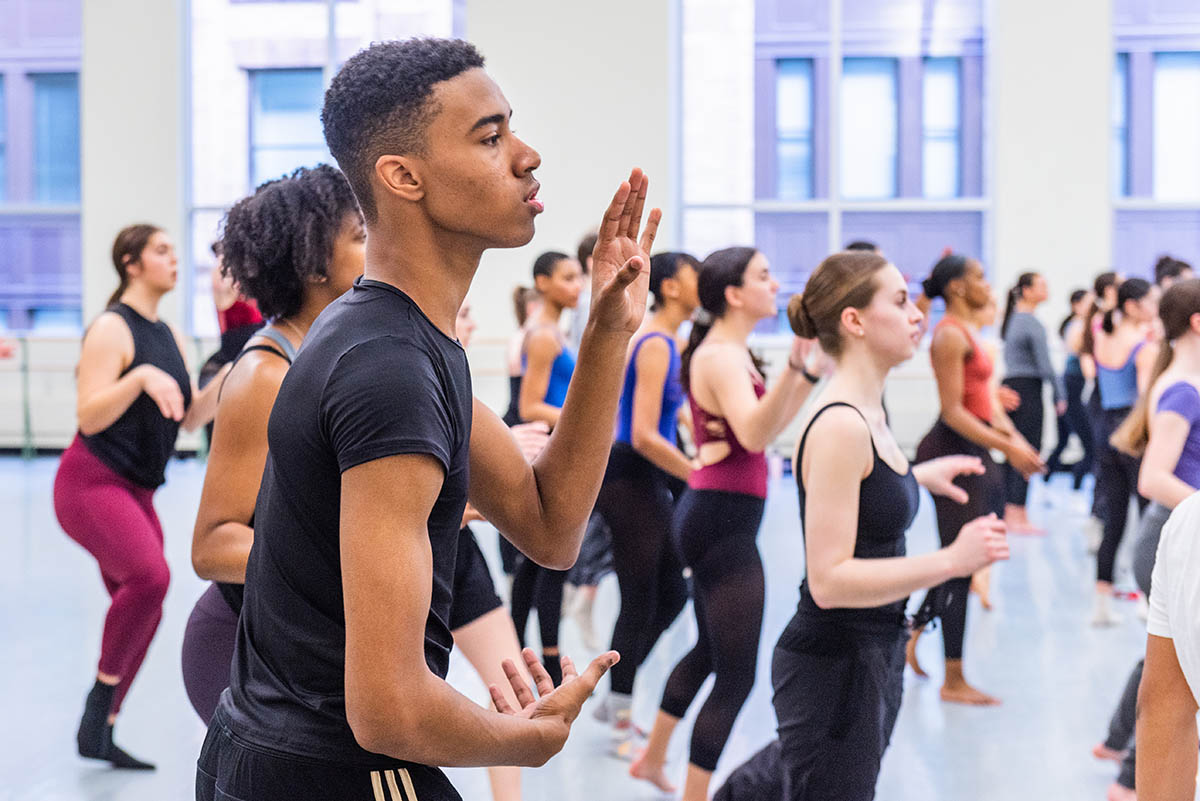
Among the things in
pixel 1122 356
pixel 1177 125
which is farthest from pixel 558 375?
pixel 1177 125

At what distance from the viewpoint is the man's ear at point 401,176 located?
3.75ft

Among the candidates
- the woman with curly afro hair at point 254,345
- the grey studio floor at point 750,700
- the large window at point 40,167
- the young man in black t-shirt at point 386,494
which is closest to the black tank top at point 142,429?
the grey studio floor at point 750,700

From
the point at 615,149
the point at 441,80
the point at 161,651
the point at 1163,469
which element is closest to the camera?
the point at 441,80

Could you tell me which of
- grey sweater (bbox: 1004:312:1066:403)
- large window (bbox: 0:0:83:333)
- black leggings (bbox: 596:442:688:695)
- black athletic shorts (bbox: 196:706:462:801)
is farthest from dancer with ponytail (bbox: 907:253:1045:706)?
large window (bbox: 0:0:83:333)

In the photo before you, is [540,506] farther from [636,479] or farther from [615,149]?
[615,149]

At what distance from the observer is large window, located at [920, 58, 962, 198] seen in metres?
10.6

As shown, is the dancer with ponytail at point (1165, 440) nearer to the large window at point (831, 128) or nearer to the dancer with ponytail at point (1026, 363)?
the dancer with ponytail at point (1026, 363)

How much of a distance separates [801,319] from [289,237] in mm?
→ 1173

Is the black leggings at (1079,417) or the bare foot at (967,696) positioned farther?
the black leggings at (1079,417)

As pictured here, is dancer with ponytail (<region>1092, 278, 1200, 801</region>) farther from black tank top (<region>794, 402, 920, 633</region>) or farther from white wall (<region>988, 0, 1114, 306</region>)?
white wall (<region>988, 0, 1114, 306</region>)

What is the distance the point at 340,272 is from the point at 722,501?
147 centimetres

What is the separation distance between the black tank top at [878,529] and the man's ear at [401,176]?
1296 mm

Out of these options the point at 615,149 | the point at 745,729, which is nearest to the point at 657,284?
the point at 745,729

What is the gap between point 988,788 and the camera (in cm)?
338
